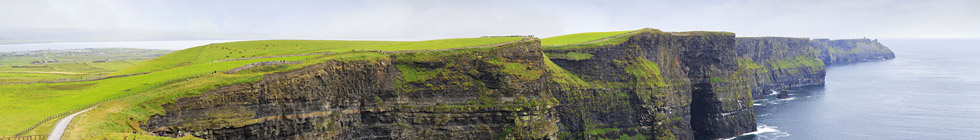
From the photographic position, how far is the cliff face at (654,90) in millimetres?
112375

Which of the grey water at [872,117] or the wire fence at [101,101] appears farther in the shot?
the grey water at [872,117]

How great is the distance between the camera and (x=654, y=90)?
116 m

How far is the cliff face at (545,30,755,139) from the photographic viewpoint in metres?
112

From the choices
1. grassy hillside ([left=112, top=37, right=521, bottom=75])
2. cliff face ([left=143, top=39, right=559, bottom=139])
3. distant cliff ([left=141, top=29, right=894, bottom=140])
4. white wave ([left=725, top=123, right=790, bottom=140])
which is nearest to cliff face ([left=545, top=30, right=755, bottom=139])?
distant cliff ([left=141, top=29, right=894, bottom=140])

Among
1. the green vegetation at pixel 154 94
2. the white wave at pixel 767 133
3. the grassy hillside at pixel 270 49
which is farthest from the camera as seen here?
the white wave at pixel 767 133

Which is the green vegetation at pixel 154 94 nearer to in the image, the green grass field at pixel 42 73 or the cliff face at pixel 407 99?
the cliff face at pixel 407 99

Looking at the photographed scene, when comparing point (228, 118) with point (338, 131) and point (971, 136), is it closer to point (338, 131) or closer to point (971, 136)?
point (338, 131)

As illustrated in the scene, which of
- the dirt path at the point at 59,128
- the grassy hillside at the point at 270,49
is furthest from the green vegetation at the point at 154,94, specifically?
the grassy hillside at the point at 270,49

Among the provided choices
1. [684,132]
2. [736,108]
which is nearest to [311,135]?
[684,132]

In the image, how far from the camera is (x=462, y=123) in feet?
251

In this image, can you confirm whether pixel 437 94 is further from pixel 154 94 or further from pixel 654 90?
pixel 654 90

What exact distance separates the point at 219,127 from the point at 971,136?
5509 inches

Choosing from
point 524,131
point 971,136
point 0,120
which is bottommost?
point 971,136

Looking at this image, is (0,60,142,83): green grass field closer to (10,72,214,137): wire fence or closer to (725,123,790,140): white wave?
(10,72,214,137): wire fence
